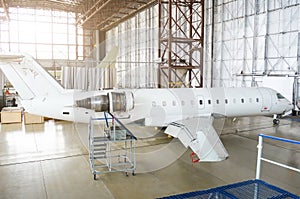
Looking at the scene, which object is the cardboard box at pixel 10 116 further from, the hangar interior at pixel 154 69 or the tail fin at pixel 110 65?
the tail fin at pixel 110 65

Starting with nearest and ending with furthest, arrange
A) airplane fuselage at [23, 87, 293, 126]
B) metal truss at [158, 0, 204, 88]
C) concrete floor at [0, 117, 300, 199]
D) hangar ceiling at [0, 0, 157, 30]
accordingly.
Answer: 1. concrete floor at [0, 117, 300, 199]
2. airplane fuselage at [23, 87, 293, 126]
3. metal truss at [158, 0, 204, 88]
4. hangar ceiling at [0, 0, 157, 30]

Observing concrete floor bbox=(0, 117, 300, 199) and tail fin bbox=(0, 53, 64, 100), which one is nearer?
concrete floor bbox=(0, 117, 300, 199)

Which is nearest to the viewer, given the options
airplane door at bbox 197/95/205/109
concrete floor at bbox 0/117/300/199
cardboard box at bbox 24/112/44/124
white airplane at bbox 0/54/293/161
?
concrete floor at bbox 0/117/300/199

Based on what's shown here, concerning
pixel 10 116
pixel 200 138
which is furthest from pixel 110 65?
pixel 200 138

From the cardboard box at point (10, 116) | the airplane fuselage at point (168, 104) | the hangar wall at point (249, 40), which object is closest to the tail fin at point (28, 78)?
the airplane fuselage at point (168, 104)

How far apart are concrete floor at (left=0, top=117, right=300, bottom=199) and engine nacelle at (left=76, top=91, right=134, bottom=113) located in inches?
86.7

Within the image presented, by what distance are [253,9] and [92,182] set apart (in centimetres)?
1824

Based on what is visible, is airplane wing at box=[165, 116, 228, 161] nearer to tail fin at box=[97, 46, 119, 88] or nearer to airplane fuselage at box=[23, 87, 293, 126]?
airplane fuselage at box=[23, 87, 293, 126]

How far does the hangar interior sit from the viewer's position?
27.3 feet

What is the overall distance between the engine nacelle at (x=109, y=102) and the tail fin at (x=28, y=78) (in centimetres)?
228

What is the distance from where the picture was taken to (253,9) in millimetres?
20016

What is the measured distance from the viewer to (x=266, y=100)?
1523 centimetres

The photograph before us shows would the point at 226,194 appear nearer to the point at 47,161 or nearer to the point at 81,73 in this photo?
the point at 47,161

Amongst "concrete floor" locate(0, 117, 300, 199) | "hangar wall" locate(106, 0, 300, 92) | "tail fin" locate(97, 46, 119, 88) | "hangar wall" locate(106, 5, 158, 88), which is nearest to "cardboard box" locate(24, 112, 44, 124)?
"concrete floor" locate(0, 117, 300, 199)
